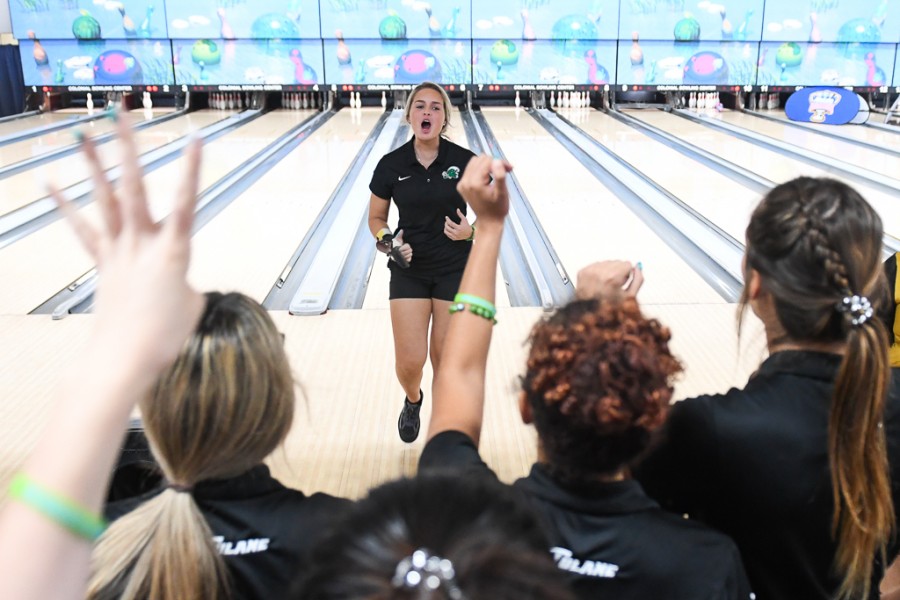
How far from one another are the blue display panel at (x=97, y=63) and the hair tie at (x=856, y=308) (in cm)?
1133

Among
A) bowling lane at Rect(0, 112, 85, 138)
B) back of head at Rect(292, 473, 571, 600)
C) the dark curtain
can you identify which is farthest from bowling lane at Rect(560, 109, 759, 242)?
the dark curtain

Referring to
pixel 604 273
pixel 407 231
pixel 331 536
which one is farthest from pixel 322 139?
pixel 331 536

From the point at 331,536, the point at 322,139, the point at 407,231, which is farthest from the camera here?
the point at 322,139

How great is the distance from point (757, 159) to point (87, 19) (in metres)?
8.58

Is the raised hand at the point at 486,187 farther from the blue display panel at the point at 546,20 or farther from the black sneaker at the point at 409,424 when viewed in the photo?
the blue display panel at the point at 546,20

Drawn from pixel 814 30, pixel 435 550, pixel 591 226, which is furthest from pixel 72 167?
pixel 814 30

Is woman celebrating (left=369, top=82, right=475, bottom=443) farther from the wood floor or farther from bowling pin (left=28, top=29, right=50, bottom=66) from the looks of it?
bowling pin (left=28, top=29, right=50, bottom=66)

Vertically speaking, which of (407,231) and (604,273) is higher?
(604,273)

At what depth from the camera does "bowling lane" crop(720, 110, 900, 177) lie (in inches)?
280

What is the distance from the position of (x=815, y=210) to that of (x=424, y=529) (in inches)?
38.7

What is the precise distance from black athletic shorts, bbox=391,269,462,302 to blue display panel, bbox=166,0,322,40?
9.23 meters

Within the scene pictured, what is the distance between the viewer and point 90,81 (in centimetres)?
1129

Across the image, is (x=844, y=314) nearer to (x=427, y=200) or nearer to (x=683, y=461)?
(x=683, y=461)

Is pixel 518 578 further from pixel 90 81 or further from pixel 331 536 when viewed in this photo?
pixel 90 81
